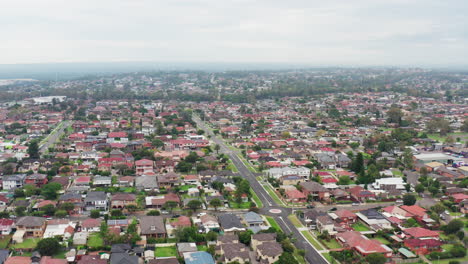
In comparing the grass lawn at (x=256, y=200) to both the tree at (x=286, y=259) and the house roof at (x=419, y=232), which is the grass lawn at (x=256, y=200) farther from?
the house roof at (x=419, y=232)

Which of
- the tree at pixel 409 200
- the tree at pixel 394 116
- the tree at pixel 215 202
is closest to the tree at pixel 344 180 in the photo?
the tree at pixel 409 200

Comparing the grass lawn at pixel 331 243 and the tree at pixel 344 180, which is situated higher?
the tree at pixel 344 180

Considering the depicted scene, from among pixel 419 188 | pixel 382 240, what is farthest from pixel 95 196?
pixel 419 188

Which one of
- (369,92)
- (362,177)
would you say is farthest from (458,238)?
(369,92)

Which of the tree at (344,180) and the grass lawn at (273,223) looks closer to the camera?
the grass lawn at (273,223)

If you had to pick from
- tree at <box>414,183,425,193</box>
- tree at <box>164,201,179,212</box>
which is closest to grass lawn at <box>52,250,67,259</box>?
tree at <box>164,201,179,212</box>

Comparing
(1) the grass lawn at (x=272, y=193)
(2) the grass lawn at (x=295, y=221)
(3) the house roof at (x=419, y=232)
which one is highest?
(3) the house roof at (x=419, y=232)
